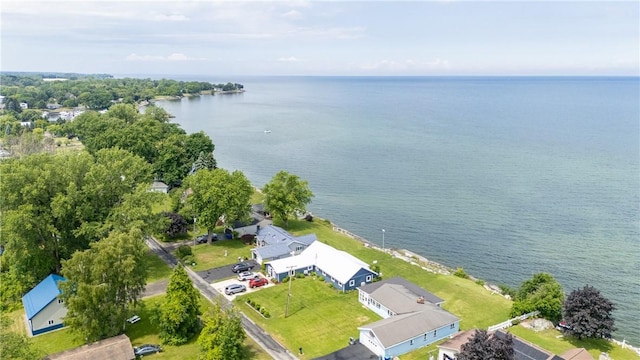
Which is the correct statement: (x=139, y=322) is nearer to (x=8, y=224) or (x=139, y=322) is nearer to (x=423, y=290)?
(x=8, y=224)

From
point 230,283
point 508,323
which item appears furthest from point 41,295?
point 508,323

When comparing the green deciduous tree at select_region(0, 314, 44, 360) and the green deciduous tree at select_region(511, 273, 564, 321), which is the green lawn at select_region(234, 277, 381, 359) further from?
the green deciduous tree at select_region(0, 314, 44, 360)

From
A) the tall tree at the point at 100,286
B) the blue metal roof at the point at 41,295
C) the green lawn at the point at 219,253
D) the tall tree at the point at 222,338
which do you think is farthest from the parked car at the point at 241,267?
the blue metal roof at the point at 41,295

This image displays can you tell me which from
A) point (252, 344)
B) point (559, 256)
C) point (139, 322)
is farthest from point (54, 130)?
point (559, 256)

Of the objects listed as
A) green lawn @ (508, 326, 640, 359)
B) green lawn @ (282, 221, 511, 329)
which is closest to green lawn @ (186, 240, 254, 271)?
green lawn @ (282, 221, 511, 329)

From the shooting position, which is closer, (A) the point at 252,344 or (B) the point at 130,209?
(A) the point at 252,344

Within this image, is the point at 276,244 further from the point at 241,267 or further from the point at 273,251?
the point at 241,267
